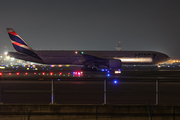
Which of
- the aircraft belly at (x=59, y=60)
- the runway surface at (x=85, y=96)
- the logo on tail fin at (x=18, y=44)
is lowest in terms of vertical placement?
the runway surface at (x=85, y=96)

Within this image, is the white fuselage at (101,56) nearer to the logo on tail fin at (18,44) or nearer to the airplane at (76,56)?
the airplane at (76,56)

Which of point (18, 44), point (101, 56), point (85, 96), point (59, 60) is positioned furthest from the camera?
point (101, 56)

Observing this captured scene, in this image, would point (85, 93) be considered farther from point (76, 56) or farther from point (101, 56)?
point (101, 56)

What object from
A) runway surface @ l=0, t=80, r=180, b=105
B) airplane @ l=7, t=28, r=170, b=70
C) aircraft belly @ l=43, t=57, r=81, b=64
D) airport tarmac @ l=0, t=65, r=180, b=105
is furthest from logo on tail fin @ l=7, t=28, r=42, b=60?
runway surface @ l=0, t=80, r=180, b=105

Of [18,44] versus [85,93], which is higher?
[18,44]

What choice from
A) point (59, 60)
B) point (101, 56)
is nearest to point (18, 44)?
point (59, 60)

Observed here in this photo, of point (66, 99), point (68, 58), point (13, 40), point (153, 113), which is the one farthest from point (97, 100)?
point (13, 40)

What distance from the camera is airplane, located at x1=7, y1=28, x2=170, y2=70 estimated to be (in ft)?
119

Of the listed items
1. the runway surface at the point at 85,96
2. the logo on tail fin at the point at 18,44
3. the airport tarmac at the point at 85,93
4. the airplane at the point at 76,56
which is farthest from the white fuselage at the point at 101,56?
the runway surface at the point at 85,96

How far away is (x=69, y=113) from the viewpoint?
7.20 meters

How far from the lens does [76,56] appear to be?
123 ft

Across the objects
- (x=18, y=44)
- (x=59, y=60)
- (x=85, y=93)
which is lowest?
(x=85, y=93)

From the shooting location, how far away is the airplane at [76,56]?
36406mm

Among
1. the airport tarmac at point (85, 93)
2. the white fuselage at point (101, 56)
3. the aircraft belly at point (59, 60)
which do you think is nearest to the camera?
the airport tarmac at point (85, 93)
